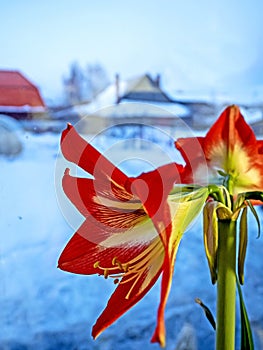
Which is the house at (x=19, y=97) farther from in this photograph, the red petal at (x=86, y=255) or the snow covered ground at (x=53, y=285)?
the red petal at (x=86, y=255)

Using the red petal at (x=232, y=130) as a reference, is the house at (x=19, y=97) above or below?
below

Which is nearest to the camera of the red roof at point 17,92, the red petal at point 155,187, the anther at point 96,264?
the red petal at point 155,187

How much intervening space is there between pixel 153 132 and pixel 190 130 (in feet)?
0.27

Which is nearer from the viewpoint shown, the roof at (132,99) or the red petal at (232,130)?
the red petal at (232,130)

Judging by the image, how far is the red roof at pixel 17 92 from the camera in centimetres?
93

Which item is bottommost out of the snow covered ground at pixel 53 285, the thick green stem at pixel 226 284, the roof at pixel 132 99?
the snow covered ground at pixel 53 285

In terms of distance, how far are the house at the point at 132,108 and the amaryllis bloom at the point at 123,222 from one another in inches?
15.1

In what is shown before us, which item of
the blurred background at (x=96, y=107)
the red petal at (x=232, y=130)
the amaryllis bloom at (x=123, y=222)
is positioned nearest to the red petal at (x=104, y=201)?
the amaryllis bloom at (x=123, y=222)

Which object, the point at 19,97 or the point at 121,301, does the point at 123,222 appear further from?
the point at 19,97

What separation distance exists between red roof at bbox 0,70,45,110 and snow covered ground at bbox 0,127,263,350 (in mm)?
67

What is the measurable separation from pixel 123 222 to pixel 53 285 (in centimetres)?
48

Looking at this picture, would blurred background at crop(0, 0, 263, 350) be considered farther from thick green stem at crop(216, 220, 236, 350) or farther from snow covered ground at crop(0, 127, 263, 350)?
thick green stem at crop(216, 220, 236, 350)

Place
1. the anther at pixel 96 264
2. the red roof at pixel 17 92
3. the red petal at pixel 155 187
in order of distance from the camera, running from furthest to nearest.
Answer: the red roof at pixel 17 92 → the anther at pixel 96 264 → the red petal at pixel 155 187

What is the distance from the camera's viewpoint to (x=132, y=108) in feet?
3.10
